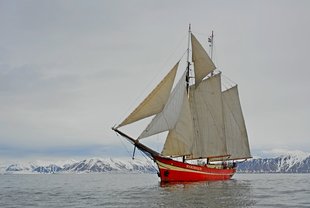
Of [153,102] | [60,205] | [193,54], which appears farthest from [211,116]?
[60,205]

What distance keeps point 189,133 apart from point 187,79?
1114 centimetres

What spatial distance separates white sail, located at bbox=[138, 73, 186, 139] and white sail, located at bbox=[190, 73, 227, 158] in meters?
12.2

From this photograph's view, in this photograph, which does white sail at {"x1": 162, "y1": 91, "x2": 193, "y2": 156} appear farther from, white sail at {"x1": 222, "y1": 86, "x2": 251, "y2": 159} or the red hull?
white sail at {"x1": 222, "y1": 86, "x2": 251, "y2": 159}

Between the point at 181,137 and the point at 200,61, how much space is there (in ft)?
49.2

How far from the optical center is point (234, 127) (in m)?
81.5

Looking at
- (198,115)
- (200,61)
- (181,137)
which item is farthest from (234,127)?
(181,137)

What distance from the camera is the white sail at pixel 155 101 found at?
188ft

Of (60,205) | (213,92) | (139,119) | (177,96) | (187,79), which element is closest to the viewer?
(60,205)

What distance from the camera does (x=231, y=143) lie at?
80.8m

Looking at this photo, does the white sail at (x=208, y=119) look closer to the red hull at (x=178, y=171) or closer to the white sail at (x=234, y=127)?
the white sail at (x=234, y=127)

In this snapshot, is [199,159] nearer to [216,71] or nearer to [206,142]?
[206,142]

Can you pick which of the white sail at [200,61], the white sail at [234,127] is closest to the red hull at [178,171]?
the white sail at [234,127]

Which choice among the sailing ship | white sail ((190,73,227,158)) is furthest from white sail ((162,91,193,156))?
white sail ((190,73,227,158))

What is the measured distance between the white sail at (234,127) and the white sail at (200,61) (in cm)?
1058
